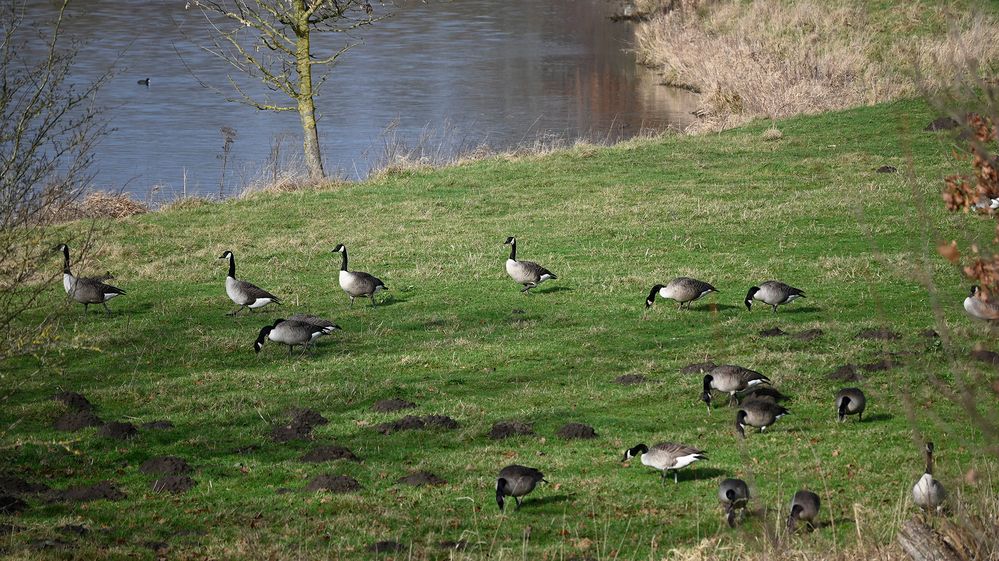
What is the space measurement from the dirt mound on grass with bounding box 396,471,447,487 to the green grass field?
0.60ft

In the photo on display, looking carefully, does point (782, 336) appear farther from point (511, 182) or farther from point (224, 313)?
point (511, 182)

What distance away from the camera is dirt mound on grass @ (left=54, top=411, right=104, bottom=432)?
15805mm

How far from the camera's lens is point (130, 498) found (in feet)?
43.6

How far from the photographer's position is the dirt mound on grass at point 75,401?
1670 centimetres

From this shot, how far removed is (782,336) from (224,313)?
11731 mm

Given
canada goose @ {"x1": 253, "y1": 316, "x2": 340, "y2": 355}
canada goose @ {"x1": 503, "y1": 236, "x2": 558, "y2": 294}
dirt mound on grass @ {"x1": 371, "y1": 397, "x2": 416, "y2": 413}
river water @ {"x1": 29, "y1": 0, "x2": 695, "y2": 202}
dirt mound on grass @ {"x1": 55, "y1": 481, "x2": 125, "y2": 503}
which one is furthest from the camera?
river water @ {"x1": 29, "y1": 0, "x2": 695, "y2": 202}

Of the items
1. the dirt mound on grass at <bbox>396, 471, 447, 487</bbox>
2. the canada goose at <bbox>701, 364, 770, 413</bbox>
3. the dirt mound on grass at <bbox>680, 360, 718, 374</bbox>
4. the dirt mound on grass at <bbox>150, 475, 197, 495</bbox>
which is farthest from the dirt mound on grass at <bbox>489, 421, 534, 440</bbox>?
the dirt mound on grass at <bbox>150, 475, 197, 495</bbox>

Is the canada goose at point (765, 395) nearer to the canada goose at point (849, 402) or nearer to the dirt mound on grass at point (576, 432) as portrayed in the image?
the canada goose at point (849, 402)

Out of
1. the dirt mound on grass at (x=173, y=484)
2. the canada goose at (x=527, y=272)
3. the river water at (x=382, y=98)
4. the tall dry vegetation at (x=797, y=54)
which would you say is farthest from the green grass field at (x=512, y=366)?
the tall dry vegetation at (x=797, y=54)

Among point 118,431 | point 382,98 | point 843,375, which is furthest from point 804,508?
point 382,98

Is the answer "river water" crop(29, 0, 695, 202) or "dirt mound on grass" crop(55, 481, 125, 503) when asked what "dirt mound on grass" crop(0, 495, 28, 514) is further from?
"river water" crop(29, 0, 695, 202)

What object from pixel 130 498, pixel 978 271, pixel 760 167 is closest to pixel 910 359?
pixel 978 271

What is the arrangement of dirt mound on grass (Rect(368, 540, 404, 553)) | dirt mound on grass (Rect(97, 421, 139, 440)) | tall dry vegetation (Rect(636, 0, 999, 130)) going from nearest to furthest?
dirt mound on grass (Rect(368, 540, 404, 553)), dirt mound on grass (Rect(97, 421, 139, 440)), tall dry vegetation (Rect(636, 0, 999, 130))

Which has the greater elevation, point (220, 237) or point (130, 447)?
point (130, 447)
